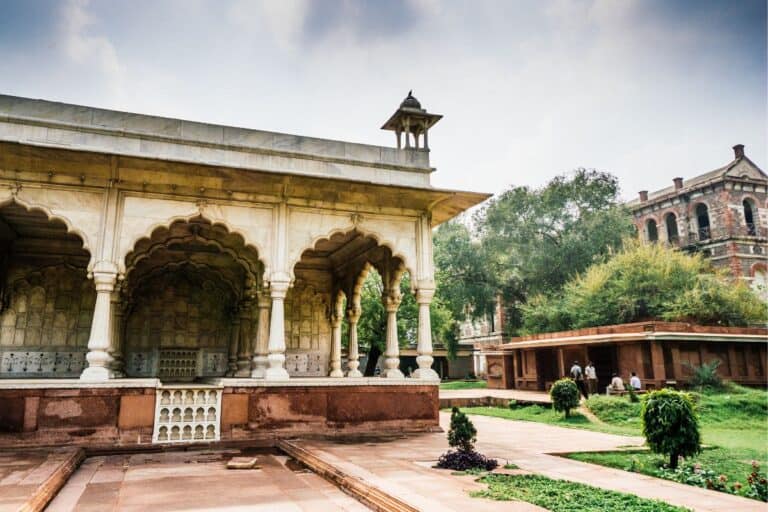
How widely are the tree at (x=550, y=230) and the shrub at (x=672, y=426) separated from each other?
28.3 m

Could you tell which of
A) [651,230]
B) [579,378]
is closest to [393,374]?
[579,378]

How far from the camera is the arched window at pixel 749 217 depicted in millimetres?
35875

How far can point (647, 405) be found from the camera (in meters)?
8.05

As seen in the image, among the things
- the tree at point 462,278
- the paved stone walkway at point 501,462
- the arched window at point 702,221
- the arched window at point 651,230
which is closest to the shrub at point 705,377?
the paved stone walkway at point 501,462

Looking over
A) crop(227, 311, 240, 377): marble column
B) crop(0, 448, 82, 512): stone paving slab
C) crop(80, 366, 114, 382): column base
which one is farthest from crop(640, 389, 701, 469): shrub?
crop(227, 311, 240, 377): marble column

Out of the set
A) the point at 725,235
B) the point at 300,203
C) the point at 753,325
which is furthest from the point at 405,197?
the point at 725,235

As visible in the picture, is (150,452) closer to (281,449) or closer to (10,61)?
(281,449)

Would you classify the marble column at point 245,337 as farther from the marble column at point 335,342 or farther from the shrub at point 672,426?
the shrub at point 672,426

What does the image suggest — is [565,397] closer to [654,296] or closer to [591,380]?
[591,380]

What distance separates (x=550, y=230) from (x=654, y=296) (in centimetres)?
1095

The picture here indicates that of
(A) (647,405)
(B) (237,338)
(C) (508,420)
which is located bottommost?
(C) (508,420)

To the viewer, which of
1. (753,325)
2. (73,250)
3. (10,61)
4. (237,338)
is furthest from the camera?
(753,325)

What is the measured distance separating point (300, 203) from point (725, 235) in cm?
3347

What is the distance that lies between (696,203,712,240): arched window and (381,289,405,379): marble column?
1237 inches
